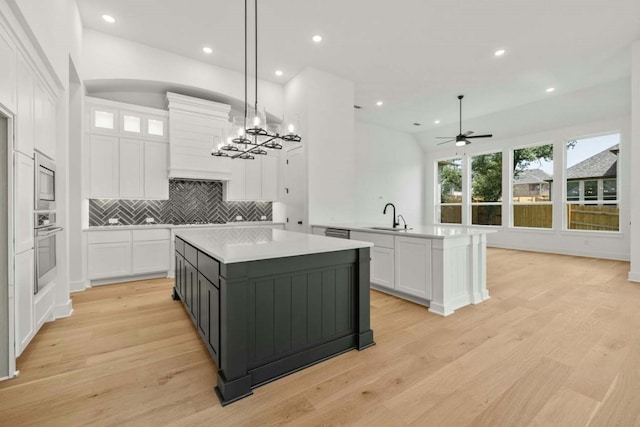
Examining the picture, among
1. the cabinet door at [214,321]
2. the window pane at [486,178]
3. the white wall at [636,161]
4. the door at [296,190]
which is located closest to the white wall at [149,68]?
the door at [296,190]

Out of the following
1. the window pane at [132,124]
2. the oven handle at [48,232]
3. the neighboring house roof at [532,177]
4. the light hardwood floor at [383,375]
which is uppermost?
the window pane at [132,124]

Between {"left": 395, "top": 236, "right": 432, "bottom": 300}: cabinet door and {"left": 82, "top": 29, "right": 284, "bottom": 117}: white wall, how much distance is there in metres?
3.78

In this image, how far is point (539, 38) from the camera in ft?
13.9

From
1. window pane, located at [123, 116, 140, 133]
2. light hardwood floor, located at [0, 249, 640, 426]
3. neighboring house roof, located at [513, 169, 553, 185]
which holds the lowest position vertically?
light hardwood floor, located at [0, 249, 640, 426]

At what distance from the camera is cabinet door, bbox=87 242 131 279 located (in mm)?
4164

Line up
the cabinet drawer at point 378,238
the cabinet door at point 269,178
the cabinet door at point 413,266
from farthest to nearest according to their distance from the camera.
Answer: the cabinet door at point 269,178
the cabinet drawer at point 378,238
the cabinet door at point 413,266

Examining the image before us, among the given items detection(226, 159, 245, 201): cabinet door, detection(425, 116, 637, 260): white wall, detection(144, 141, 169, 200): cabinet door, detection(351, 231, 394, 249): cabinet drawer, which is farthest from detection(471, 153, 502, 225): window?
detection(144, 141, 169, 200): cabinet door

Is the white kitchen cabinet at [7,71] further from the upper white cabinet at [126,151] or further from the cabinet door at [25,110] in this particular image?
the upper white cabinet at [126,151]

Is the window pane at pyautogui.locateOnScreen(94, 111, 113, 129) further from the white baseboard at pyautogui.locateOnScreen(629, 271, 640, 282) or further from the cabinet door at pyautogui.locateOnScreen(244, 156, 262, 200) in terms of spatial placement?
the white baseboard at pyautogui.locateOnScreen(629, 271, 640, 282)

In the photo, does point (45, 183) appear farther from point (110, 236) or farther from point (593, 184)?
point (593, 184)

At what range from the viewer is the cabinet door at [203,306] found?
7.09ft

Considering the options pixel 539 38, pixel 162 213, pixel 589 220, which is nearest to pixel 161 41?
pixel 162 213

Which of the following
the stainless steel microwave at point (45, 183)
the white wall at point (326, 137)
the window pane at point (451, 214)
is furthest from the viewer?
the window pane at point (451, 214)

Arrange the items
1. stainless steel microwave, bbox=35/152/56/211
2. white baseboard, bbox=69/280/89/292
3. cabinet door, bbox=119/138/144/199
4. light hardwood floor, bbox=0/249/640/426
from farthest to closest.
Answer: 1. cabinet door, bbox=119/138/144/199
2. white baseboard, bbox=69/280/89/292
3. stainless steel microwave, bbox=35/152/56/211
4. light hardwood floor, bbox=0/249/640/426
